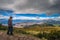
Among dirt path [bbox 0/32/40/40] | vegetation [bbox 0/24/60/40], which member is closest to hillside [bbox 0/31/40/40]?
dirt path [bbox 0/32/40/40]

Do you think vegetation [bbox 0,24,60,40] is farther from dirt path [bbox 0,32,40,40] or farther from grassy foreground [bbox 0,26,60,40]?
dirt path [bbox 0,32,40,40]

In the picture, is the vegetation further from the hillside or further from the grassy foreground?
the hillside

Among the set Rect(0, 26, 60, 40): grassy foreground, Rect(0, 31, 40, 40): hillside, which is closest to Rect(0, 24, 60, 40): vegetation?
Rect(0, 26, 60, 40): grassy foreground

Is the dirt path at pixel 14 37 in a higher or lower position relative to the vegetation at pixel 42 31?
lower

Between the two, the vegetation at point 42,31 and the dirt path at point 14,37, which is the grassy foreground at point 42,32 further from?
the dirt path at point 14,37

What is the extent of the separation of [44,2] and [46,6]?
0.13 m

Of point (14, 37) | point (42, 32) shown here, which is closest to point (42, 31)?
point (42, 32)

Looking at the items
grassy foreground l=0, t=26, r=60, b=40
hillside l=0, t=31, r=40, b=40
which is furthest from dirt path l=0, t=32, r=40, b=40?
grassy foreground l=0, t=26, r=60, b=40

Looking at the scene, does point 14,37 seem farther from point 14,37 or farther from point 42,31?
point 42,31

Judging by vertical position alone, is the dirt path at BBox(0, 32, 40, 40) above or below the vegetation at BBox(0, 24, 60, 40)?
below

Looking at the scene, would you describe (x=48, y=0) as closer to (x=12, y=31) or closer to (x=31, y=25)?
(x=31, y=25)

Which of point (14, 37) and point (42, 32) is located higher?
point (42, 32)

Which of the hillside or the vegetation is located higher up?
the vegetation

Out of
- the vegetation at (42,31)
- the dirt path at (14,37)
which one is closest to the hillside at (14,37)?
the dirt path at (14,37)
